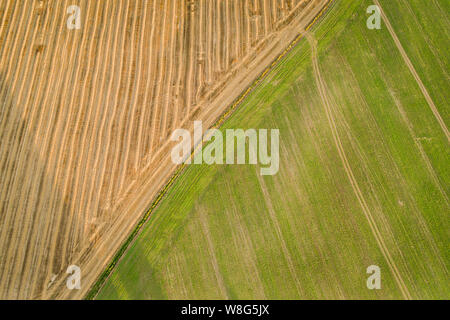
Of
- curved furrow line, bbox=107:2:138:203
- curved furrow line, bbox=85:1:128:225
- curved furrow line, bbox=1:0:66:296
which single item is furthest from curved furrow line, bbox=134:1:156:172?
curved furrow line, bbox=1:0:66:296

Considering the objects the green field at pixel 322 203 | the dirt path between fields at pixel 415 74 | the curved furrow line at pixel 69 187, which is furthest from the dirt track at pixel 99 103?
the dirt path between fields at pixel 415 74

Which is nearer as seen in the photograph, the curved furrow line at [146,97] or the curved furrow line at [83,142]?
the curved furrow line at [83,142]

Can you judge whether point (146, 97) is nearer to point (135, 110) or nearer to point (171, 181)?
point (135, 110)

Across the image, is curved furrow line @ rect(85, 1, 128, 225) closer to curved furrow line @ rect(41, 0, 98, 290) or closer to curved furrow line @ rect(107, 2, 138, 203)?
curved furrow line @ rect(107, 2, 138, 203)

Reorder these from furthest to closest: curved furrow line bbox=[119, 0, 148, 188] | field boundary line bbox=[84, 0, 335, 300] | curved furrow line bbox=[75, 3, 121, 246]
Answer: curved furrow line bbox=[119, 0, 148, 188]
curved furrow line bbox=[75, 3, 121, 246]
field boundary line bbox=[84, 0, 335, 300]

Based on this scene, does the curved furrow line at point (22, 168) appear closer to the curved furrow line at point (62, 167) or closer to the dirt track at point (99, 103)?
the dirt track at point (99, 103)

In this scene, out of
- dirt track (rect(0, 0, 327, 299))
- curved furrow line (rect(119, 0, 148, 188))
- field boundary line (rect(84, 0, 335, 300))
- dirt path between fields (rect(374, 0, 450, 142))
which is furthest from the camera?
dirt path between fields (rect(374, 0, 450, 142))

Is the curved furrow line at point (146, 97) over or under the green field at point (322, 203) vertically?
over

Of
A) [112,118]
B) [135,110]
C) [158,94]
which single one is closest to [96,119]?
[112,118]

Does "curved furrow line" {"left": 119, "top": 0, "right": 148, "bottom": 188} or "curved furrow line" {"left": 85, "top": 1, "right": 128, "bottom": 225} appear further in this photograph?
"curved furrow line" {"left": 119, "top": 0, "right": 148, "bottom": 188}
